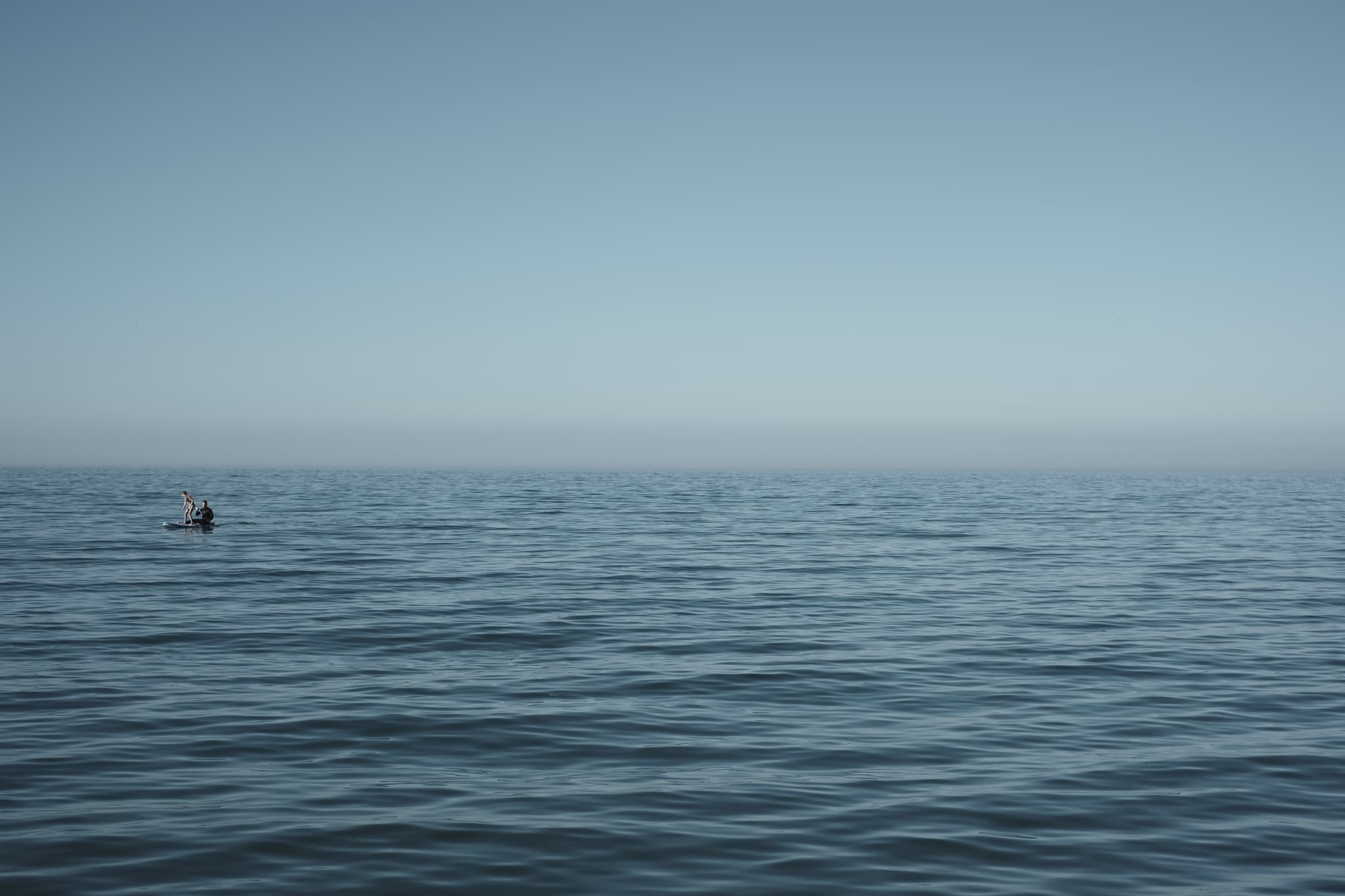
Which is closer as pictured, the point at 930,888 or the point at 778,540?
the point at 930,888

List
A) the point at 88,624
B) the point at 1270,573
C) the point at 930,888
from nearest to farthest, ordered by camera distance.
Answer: the point at 930,888
the point at 88,624
the point at 1270,573

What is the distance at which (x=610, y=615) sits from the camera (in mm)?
22734

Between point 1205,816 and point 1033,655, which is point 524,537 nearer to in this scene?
point 1033,655

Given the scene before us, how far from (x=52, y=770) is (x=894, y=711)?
968 cm

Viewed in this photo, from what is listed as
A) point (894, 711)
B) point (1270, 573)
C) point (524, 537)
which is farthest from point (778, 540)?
point (894, 711)

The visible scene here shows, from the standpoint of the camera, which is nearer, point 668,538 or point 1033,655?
point 1033,655

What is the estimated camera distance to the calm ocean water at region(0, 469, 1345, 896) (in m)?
8.97

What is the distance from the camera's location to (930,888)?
8.51m

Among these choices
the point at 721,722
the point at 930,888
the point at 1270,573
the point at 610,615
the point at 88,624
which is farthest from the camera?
the point at 1270,573

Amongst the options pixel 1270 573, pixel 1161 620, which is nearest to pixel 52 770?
Result: pixel 1161 620

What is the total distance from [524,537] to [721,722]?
3076cm

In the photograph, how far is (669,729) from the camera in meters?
13.3

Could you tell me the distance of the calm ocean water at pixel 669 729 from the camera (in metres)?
8.97

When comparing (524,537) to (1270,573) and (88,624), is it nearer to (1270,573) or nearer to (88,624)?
(88,624)
